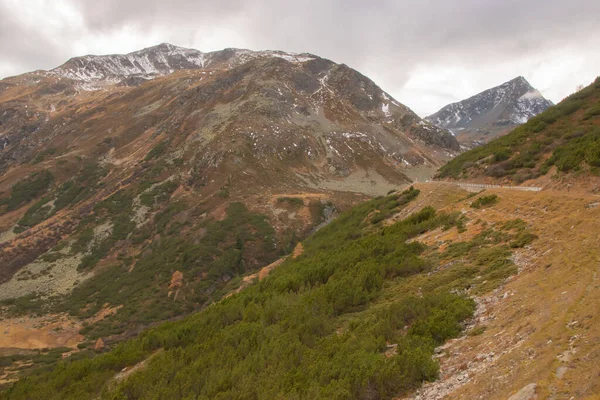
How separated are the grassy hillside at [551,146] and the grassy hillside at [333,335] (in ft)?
14.1

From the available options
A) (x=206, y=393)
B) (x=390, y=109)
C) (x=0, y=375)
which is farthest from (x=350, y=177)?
(x=206, y=393)

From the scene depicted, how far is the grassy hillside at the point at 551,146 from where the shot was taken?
16281 mm

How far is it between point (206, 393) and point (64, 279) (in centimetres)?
5184

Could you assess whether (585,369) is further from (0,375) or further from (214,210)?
(214,210)

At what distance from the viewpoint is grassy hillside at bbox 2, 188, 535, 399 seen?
8.16m

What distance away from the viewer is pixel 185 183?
2630 inches

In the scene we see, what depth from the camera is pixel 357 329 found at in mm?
10453

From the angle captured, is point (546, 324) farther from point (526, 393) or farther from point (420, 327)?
point (420, 327)

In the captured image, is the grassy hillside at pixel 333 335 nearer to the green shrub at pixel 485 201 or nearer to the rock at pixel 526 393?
the green shrub at pixel 485 201

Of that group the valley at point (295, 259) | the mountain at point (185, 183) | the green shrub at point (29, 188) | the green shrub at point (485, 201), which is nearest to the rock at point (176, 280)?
the mountain at point (185, 183)

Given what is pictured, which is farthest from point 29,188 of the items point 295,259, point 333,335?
point 333,335

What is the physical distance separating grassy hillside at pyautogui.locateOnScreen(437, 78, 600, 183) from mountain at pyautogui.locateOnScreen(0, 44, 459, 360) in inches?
1025

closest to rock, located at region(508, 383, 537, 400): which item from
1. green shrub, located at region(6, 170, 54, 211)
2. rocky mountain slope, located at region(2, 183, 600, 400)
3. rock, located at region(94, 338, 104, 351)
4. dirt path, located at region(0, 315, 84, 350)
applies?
rocky mountain slope, located at region(2, 183, 600, 400)

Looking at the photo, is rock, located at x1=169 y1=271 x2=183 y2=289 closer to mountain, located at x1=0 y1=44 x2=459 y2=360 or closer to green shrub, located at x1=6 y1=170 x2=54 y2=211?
mountain, located at x1=0 y1=44 x2=459 y2=360
